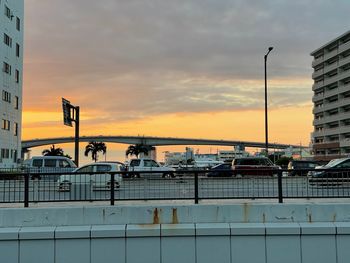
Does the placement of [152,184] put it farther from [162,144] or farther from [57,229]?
[162,144]

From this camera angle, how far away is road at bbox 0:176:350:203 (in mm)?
11602

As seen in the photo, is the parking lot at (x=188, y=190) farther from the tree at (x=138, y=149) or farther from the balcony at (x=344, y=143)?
the tree at (x=138, y=149)

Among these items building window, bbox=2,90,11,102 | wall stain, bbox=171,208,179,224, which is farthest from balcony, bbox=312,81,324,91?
wall stain, bbox=171,208,179,224

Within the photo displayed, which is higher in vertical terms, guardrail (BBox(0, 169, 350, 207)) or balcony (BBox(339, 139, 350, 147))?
balcony (BBox(339, 139, 350, 147))

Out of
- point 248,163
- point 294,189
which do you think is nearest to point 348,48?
point 248,163

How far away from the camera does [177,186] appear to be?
468 inches

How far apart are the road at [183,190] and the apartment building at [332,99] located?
91.7 meters

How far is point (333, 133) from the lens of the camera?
106 meters

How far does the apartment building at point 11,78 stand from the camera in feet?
193

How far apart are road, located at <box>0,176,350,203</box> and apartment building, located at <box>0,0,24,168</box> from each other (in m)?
47.3

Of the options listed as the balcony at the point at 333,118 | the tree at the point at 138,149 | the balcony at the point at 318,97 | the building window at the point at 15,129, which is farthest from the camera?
the tree at the point at 138,149

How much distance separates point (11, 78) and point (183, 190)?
55.6 metres

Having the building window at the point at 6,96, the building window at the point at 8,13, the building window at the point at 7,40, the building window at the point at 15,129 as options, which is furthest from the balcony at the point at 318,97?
the building window at the point at 8,13

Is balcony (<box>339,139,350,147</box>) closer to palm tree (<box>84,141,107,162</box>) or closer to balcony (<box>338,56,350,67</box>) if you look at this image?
balcony (<box>338,56,350,67</box>)
